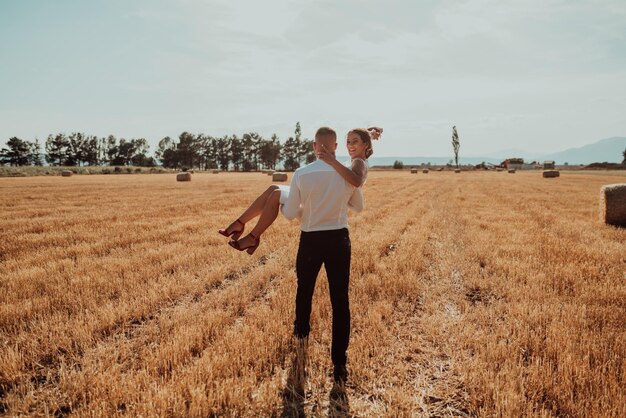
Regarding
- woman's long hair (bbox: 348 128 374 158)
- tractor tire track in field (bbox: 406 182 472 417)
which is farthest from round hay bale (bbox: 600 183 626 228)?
woman's long hair (bbox: 348 128 374 158)

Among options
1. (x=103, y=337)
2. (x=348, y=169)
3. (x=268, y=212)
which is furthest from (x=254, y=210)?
(x=103, y=337)

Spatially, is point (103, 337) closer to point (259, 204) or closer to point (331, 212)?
point (259, 204)

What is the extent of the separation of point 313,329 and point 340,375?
3.72 ft

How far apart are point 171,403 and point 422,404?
2.22 metres

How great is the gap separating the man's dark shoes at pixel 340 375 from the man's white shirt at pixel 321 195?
1.40 meters

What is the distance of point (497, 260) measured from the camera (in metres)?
7.62

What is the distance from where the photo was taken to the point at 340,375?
364 centimetres

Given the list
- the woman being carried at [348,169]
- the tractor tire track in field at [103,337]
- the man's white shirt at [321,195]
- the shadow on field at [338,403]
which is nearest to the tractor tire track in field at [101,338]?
the tractor tire track in field at [103,337]

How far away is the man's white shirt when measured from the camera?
355 centimetres

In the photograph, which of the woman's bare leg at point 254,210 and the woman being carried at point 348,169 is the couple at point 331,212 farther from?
the woman's bare leg at point 254,210

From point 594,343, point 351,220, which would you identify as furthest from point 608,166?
point 594,343

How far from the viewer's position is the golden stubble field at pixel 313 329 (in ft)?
10.8

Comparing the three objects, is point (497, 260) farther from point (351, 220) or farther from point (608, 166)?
point (608, 166)

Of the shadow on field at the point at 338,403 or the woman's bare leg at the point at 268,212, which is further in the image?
the woman's bare leg at the point at 268,212
